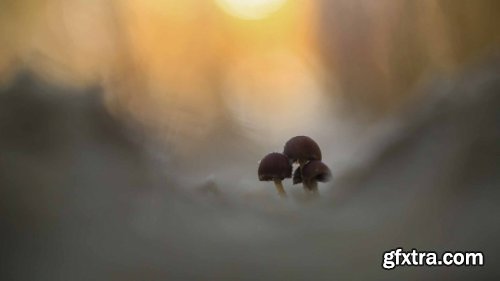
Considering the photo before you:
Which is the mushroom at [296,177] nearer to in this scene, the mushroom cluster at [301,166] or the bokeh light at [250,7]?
the mushroom cluster at [301,166]

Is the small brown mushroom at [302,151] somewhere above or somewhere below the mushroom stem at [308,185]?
above

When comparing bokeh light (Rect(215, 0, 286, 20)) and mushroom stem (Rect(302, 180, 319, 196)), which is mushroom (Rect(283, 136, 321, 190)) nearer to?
mushroom stem (Rect(302, 180, 319, 196))

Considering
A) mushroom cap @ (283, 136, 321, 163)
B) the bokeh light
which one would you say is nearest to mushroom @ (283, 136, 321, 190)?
mushroom cap @ (283, 136, 321, 163)

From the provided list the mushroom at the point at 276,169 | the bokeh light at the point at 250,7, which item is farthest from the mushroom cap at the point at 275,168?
the bokeh light at the point at 250,7

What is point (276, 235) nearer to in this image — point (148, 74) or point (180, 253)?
point (180, 253)

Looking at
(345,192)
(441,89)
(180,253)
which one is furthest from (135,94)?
(441,89)

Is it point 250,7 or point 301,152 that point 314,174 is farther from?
point 250,7
